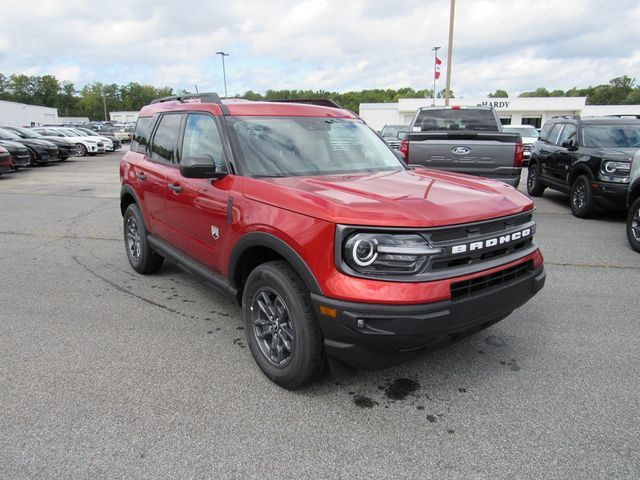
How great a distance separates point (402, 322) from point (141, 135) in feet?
13.5

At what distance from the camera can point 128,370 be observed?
335 centimetres

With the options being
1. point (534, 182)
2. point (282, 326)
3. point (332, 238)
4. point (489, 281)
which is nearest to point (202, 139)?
point (282, 326)

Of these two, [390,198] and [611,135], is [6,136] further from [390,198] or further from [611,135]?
[390,198]

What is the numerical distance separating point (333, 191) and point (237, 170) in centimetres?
88

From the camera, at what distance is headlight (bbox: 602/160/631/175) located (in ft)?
26.0

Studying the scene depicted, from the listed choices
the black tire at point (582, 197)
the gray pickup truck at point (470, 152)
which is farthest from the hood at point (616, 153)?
the gray pickup truck at point (470, 152)

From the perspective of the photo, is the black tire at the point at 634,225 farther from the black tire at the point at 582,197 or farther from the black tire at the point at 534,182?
the black tire at the point at 534,182

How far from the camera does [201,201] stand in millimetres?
3719

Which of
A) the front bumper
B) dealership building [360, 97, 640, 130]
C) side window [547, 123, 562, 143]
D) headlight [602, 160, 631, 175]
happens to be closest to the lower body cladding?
the front bumper

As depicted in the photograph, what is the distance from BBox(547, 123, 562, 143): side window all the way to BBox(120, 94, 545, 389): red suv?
7.80 metres

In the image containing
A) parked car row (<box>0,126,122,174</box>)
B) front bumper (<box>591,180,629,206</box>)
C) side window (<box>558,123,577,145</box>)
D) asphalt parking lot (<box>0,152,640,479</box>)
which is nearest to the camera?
asphalt parking lot (<box>0,152,640,479</box>)

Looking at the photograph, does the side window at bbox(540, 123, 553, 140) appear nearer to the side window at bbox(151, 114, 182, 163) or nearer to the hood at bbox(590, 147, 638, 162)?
the hood at bbox(590, 147, 638, 162)

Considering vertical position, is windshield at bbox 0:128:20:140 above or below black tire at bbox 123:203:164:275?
above

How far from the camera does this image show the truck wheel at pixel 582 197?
8399mm
